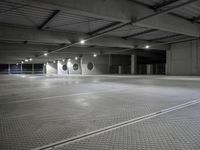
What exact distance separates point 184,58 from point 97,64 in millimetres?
11381

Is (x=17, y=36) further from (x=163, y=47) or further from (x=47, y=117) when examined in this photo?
(x=163, y=47)

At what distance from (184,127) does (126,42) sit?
9.97m

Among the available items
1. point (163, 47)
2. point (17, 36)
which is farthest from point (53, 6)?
point (163, 47)

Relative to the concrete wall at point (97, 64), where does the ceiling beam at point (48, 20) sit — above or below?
above

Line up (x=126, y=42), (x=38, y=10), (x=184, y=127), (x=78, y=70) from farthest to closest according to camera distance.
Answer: (x=78, y=70), (x=126, y=42), (x=38, y=10), (x=184, y=127)

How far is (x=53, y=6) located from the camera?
13.8ft

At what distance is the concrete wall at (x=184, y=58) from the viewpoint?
1270 centimetres

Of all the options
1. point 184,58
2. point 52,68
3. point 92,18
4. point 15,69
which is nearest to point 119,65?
point 184,58

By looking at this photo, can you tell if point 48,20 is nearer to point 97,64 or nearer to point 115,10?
point 115,10

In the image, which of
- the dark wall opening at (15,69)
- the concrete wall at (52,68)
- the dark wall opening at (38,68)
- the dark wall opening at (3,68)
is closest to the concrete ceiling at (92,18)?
the concrete wall at (52,68)

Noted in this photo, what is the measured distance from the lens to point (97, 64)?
71.3 ft

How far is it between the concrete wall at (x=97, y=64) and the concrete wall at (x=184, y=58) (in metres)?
9.25

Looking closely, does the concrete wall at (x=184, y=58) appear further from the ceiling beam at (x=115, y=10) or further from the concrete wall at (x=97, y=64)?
the concrete wall at (x=97, y=64)

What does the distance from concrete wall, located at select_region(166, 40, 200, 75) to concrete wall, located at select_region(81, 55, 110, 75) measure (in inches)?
364
